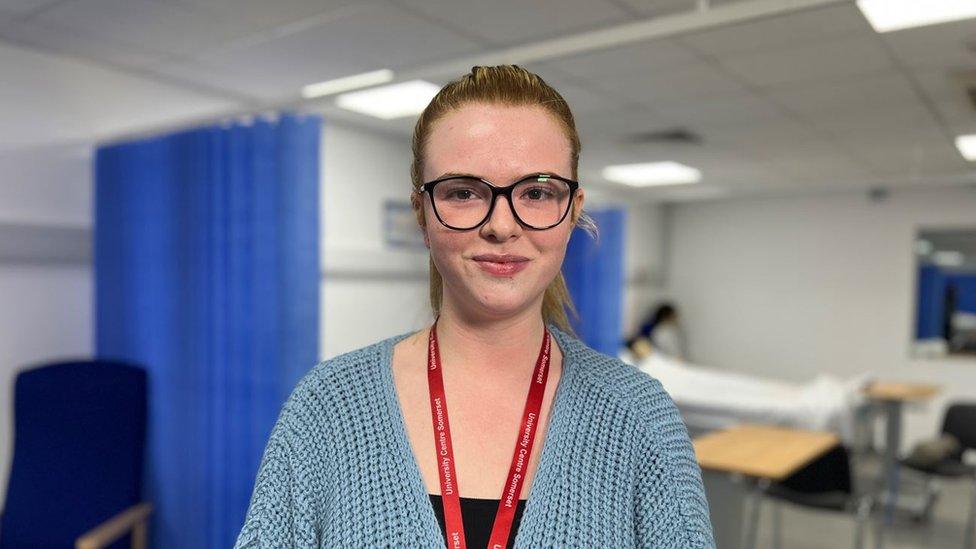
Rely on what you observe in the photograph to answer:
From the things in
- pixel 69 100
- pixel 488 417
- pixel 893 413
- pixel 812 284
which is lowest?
pixel 893 413

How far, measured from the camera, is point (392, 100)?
143 inches

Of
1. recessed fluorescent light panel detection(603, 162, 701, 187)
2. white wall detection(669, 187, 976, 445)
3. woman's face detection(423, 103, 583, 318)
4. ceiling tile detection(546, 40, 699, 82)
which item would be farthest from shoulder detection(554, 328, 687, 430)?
white wall detection(669, 187, 976, 445)

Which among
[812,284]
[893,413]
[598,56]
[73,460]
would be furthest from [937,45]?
[812,284]

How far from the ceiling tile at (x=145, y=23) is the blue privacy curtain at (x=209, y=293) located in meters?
0.43

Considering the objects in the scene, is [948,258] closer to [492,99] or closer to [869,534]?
[869,534]

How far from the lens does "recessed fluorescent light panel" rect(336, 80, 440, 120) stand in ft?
11.2

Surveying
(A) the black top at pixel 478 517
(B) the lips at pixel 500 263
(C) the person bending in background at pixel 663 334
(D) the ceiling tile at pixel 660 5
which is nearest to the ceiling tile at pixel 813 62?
(D) the ceiling tile at pixel 660 5

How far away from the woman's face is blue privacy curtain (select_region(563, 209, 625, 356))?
3409mm

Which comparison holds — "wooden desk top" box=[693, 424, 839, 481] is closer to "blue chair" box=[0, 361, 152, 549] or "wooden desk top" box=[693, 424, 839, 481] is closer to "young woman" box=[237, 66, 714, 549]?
"young woman" box=[237, 66, 714, 549]

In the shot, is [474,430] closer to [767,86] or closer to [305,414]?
[305,414]

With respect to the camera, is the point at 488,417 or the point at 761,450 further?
the point at 761,450

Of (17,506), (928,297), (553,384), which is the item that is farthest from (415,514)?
→ (928,297)

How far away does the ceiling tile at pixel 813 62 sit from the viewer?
2676 millimetres

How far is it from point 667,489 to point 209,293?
198cm
